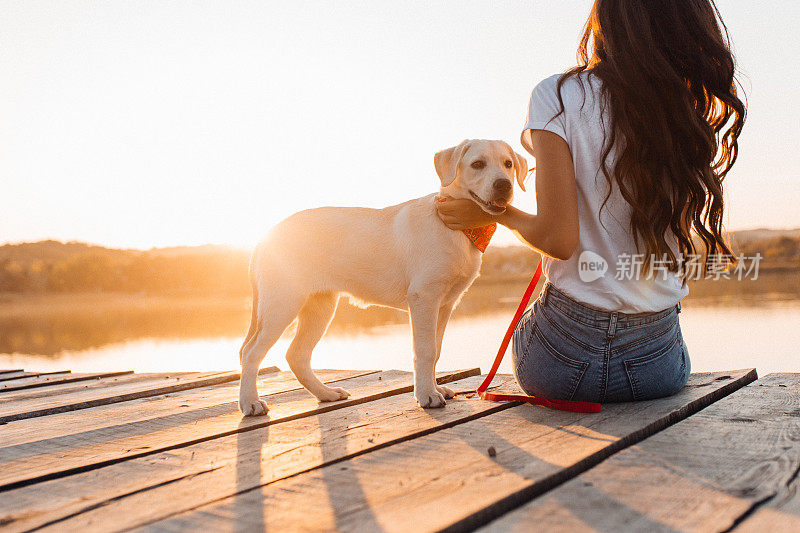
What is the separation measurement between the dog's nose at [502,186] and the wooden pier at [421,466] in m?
0.98

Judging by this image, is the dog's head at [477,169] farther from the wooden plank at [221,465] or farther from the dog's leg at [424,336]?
the wooden plank at [221,465]

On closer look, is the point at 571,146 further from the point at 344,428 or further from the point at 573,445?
the point at 344,428

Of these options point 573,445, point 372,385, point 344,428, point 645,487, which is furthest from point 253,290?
point 645,487

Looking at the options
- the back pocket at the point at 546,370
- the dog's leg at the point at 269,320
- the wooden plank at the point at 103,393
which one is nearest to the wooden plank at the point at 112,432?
the wooden plank at the point at 103,393

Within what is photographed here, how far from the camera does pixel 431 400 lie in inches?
116

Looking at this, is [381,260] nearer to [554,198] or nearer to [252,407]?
[252,407]

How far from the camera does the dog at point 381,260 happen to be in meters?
3.21

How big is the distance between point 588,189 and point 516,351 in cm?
78

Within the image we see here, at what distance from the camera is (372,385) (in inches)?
147

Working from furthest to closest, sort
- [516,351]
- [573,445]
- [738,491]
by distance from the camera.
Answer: [516,351], [573,445], [738,491]

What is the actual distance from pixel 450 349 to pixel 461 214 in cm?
745

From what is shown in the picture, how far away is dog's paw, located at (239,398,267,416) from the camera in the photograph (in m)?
2.99

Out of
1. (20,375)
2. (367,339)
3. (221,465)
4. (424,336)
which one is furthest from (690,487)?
(367,339)

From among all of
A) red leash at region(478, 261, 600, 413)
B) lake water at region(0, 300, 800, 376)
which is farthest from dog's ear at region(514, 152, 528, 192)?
lake water at region(0, 300, 800, 376)
